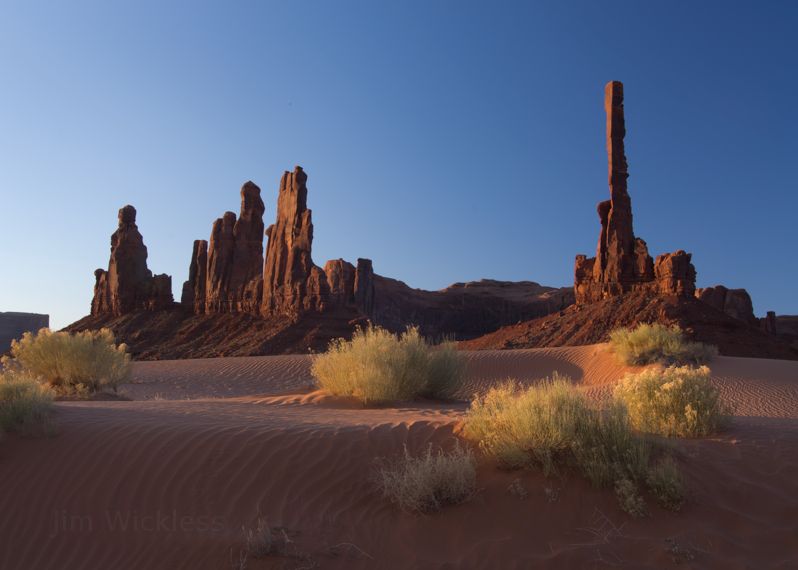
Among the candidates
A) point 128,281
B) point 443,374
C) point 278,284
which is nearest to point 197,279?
point 128,281

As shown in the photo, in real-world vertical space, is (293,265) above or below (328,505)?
above

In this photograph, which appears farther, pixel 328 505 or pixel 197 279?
pixel 197 279

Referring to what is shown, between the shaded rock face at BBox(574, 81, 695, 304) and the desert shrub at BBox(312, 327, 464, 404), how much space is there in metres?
25.0

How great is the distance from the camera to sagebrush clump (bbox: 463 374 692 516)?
512cm

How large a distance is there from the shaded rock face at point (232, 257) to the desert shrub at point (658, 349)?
40690mm

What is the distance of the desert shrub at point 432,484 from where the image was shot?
5102 millimetres

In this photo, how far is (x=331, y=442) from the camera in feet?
21.2

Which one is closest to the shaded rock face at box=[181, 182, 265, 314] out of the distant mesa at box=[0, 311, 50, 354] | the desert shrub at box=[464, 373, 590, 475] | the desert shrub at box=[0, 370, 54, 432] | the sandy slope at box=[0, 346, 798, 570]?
the distant mesa at box=[0, 311, 50, 354]

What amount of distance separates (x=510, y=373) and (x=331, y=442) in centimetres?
1960

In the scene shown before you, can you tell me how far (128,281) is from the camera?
62062 mm

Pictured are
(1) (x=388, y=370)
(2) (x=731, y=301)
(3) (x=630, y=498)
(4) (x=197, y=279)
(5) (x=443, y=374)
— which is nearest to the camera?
(3) (x=630, y=498)

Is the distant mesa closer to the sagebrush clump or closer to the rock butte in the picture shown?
the rock butte

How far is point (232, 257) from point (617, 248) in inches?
1426

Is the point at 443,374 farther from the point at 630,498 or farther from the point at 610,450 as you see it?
the point at 630,498
